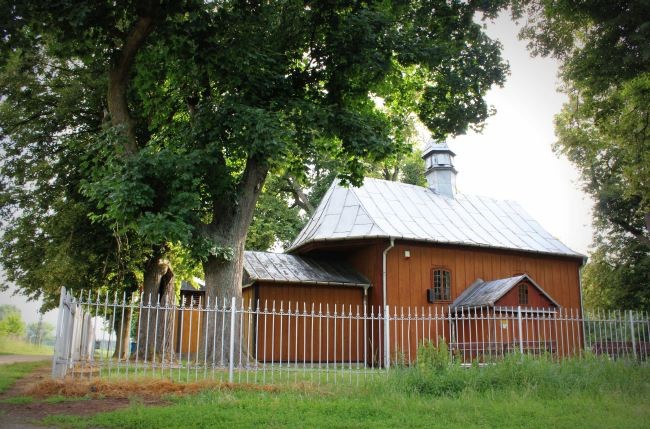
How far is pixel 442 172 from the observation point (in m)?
25.9

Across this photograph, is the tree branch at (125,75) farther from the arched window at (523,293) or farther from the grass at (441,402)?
the arched window at (523,293)

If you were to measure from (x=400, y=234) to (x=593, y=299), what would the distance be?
1979cm

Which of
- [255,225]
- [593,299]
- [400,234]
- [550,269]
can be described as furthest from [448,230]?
[593,299]

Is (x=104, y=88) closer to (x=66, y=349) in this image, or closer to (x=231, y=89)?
(x=231, y=89)

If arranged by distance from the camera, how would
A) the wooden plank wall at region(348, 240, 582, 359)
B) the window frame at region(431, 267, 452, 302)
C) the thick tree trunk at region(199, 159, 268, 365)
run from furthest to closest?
the window frame at region(431, 267, 452, 302)
the wooden plank wall at region(348, 240, 582, 359)
the thick tree trunk at region(199, 159, 268, 365)

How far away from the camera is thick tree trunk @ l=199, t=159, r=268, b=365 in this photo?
1258 cm

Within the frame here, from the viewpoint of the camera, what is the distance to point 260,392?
374 inches

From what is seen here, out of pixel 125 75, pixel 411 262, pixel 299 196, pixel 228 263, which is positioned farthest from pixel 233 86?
pixel 299 196

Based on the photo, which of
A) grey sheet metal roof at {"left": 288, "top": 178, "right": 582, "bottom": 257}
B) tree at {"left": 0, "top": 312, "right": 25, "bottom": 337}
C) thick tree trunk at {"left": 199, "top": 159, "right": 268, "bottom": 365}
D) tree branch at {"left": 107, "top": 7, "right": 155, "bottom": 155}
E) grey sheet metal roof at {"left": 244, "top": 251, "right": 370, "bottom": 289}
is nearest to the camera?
tree branch at {"left": 107, "top": 7, "right": 155, "bottom": 155}

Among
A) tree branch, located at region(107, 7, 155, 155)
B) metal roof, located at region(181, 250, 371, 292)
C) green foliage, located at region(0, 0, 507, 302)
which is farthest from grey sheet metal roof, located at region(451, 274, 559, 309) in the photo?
tree branch, located at region(107, 7, 155, 155)

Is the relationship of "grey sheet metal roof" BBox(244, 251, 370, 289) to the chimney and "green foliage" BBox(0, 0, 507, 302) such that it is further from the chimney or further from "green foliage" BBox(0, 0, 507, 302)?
the chimney

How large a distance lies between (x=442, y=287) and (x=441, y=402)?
1239 cm

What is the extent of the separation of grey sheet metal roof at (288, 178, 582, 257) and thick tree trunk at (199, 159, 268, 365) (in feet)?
20.8

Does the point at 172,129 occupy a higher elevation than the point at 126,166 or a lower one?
higher
